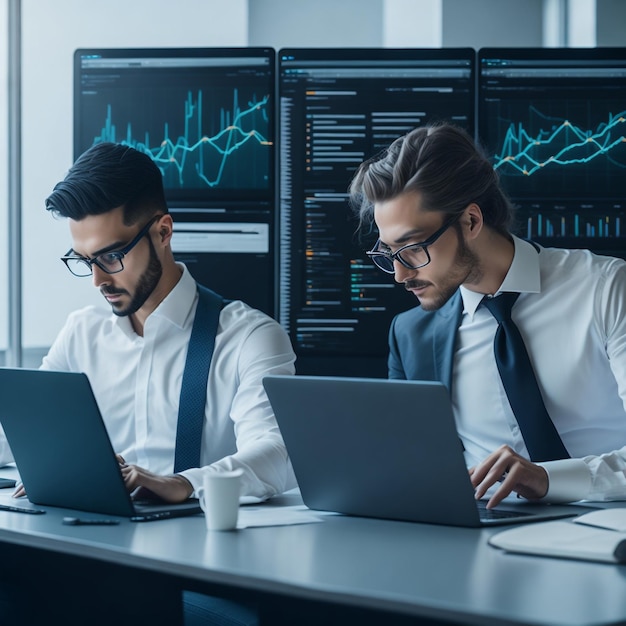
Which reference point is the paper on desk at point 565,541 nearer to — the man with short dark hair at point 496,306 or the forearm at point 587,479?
the forearm at point 587,479

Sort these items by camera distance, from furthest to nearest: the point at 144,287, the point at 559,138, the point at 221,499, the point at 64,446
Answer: the point at 559,138 < the point at 144,287 < the point at 64,446 < the point at 221,499

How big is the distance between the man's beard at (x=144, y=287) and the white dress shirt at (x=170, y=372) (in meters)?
0.05

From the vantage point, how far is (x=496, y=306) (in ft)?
6.88

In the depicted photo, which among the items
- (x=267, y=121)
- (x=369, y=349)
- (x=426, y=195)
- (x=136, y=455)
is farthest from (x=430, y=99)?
(x=136, y=455)

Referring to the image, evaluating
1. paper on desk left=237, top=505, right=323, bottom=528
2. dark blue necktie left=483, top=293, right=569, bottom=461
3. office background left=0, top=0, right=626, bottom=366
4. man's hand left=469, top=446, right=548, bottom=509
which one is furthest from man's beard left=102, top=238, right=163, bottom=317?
office background left=0, top=0, right=626, bottom=366

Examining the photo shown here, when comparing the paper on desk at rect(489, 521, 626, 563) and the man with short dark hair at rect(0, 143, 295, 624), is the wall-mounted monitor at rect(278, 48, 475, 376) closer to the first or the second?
the man with short dark hair at rect(0, 143, 295, 624)

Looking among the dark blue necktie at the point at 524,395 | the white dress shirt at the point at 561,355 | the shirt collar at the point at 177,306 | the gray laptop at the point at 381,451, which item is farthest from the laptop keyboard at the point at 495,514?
the shirt collar at the point at 177,306

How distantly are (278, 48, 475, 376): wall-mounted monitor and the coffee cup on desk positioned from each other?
1.73 m

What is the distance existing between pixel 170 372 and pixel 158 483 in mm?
628

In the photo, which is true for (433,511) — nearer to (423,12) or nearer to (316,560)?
(316,560)

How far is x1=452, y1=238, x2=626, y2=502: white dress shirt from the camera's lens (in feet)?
6.78

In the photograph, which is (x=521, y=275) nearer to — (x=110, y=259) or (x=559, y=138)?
(x=110, y=259)

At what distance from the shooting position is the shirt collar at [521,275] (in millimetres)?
2131


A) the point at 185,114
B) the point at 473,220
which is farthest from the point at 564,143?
the point at 185,114
